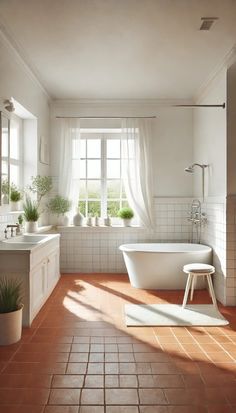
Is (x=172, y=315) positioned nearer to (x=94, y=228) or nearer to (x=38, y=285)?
(x=38, y=285)

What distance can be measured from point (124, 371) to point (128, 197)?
351 cm

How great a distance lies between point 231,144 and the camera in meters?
4.18

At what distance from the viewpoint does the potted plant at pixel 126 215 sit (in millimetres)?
5811

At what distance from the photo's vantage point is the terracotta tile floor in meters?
2.14

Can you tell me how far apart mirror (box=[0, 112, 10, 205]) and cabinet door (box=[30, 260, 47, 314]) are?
33.4 inches

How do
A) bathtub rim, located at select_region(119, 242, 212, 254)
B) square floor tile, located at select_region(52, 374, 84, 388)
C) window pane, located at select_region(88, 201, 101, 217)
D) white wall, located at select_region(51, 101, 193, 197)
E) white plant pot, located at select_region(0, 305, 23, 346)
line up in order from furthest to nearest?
window pane, located at select_region(88, 201, 101, 217) < white wall, located at select_region(51, 101, 193, 197) < bathtub rim, located at select_region(119, 242, 212, 254) < white plant pot, located at select_region(0, 305, 23, 346) < square floor tile, located at select_region(52, 374, 84, 388)

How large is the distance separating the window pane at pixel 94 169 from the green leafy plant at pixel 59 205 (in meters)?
0.69

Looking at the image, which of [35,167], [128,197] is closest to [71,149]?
[35,167]

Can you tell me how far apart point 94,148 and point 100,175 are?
0.48 metres

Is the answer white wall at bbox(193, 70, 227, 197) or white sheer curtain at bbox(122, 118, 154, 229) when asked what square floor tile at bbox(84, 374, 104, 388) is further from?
white sheer curtain at bbox(122, 118, 154, 229)

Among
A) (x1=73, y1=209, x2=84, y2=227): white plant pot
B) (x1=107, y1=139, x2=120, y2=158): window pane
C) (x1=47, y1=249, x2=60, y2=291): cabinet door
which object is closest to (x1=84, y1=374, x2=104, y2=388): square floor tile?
(x1=47, y1=249, x2=60, y2=291): cabinet door

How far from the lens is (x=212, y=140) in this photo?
191 inches

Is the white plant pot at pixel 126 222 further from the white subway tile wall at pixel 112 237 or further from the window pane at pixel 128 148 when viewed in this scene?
the window pane at pixel 128 148

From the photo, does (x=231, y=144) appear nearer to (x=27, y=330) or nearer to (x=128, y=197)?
(x=128, y=197)
